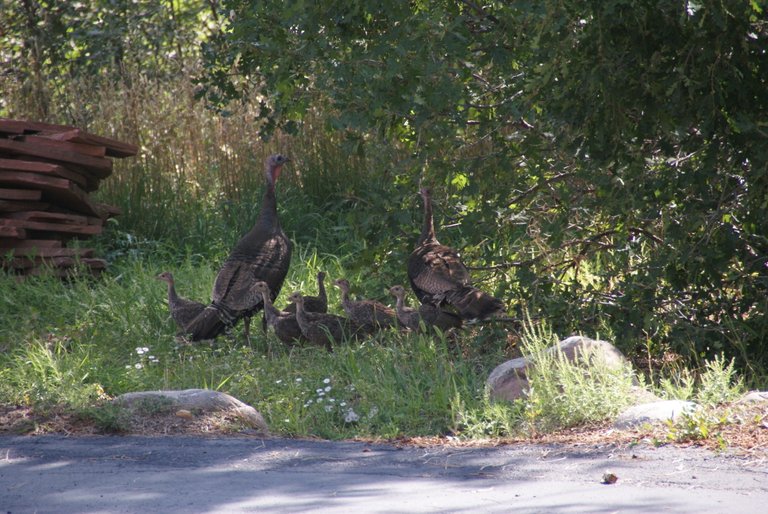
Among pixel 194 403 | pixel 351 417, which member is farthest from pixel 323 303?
pixel 194 403

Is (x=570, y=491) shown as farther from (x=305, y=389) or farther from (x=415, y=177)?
(x=415, y=177)

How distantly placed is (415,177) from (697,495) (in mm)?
5043

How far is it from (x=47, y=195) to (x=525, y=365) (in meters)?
6.95

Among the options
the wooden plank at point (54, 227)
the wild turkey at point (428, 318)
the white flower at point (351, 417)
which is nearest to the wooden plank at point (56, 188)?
the wooden plank at point (54, 227)

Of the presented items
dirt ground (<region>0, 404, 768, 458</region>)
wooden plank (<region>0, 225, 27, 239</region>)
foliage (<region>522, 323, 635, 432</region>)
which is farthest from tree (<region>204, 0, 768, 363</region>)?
wooden plank (<region>0, 225, 27, 239</region>)

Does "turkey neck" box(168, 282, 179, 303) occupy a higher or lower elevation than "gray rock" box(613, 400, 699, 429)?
higher

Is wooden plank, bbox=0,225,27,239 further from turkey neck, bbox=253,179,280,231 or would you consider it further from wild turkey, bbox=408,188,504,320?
wild turkey, bbox=408,188,504,320

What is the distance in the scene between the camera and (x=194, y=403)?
6.79 meters

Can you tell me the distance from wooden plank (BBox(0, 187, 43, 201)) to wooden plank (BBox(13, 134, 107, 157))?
1.80ft

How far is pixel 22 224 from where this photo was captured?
11.7m

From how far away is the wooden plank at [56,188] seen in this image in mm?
11719

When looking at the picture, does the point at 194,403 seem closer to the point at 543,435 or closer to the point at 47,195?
the point at 543,435

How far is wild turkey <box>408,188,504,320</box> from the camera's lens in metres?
9.02

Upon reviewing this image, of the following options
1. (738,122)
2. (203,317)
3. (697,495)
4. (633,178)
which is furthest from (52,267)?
(697,495)
